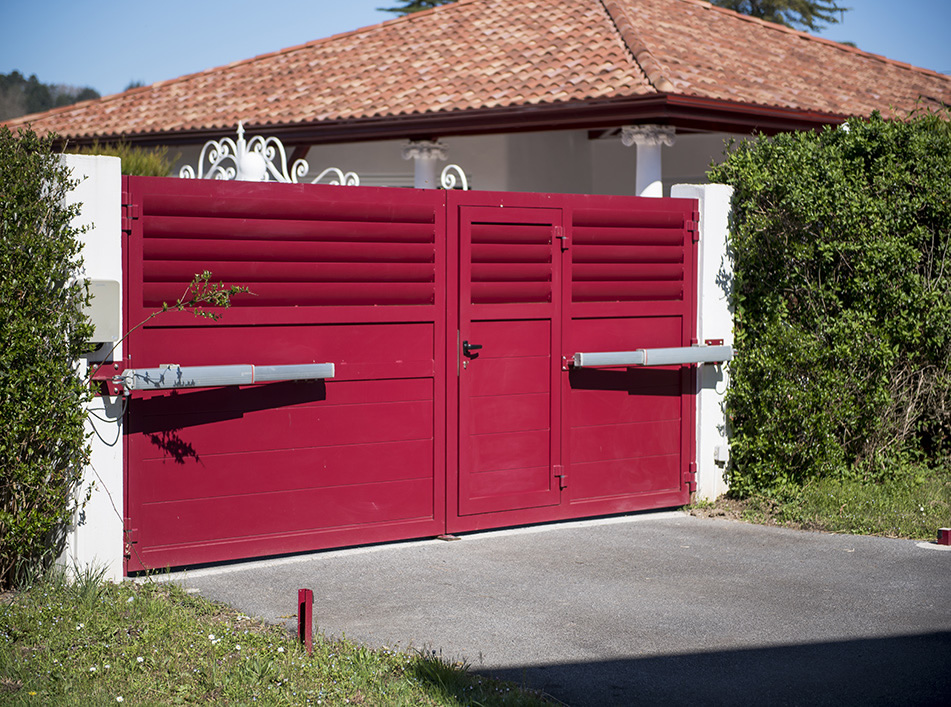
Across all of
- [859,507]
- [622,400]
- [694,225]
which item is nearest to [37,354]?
[622,400]

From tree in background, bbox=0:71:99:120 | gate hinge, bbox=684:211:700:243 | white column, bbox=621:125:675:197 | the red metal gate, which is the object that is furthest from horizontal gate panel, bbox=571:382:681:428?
tree in background, bbox=0:71:99:120

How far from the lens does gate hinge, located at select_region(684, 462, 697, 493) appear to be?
771 centimetres

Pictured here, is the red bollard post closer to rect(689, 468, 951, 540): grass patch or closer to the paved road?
the paved road

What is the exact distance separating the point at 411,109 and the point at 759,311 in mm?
7085

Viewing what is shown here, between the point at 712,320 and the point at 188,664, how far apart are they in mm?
4716

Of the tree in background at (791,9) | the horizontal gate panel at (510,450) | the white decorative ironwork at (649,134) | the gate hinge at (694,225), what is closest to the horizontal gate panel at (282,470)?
the horizontal gate panel at (510,450)

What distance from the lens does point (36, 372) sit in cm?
518

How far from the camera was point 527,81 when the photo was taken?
1341 cm

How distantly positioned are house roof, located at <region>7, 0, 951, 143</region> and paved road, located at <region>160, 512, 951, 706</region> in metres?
6.46

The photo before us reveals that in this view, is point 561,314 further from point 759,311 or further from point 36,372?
point 36,372

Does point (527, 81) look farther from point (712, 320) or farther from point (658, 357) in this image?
point (658, 357)

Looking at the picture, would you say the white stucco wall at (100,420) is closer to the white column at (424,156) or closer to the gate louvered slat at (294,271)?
the gate louvered slat at (294,271)

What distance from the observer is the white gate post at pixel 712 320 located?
765 cm

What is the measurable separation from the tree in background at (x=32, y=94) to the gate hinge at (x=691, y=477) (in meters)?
58.3
